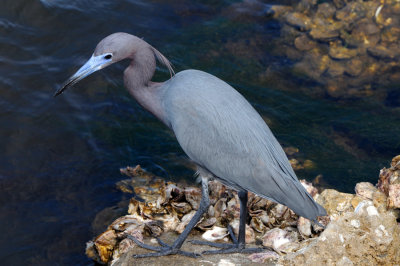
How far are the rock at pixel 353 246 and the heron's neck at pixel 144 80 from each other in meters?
1.91

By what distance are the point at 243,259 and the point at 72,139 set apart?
305 cm

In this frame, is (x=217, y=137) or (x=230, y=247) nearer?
(x=217, y=137)

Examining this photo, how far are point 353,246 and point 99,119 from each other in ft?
13.5

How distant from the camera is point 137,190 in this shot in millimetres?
5465

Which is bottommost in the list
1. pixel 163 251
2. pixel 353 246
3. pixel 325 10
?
pixel 163 251

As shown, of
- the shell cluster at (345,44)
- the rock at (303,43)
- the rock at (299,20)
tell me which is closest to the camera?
Answer: the shell cluster at (345,44)

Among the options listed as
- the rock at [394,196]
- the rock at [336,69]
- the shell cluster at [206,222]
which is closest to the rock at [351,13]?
the rock at [336,69]

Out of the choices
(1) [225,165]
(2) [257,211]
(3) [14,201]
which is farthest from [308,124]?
(3) [14,201]

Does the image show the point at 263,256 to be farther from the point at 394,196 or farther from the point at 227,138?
the point at 394,196

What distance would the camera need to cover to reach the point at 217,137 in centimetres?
409

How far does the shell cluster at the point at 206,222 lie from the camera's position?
421 cm

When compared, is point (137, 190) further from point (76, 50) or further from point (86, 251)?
point (76, 50)

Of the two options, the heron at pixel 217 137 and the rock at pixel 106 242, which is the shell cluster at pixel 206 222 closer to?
the rock at pixel 106 242

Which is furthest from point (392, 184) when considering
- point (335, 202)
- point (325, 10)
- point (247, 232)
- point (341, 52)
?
point (325, 10)
